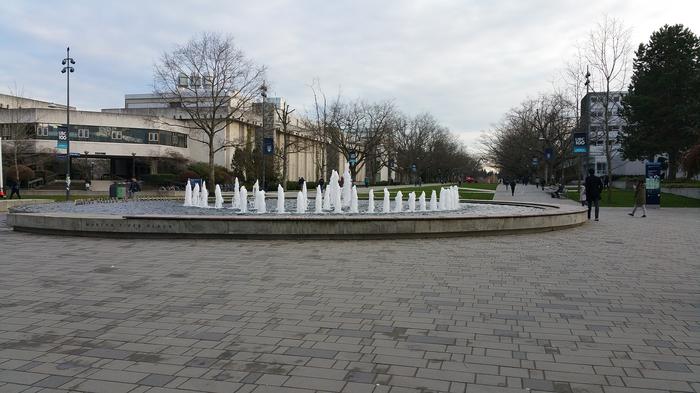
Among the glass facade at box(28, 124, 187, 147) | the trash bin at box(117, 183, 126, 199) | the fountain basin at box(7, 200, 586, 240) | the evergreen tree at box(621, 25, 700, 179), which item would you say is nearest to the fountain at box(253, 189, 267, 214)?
the fountain basin at box(7, 200, 586, 240)

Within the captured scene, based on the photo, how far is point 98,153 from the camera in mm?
63031

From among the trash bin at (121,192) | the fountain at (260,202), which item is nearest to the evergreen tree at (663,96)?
the fountain at (260,202)

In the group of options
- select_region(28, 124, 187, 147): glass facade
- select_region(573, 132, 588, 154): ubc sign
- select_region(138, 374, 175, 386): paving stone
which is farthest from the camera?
select_region(28, 124, 187, 147): glass facade

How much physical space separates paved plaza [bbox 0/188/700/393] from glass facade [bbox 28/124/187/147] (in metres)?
57.9

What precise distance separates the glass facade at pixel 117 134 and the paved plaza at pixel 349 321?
57853mm

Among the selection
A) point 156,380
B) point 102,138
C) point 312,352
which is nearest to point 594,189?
point 312,352

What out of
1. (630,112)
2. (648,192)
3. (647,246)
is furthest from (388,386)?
(630,112)

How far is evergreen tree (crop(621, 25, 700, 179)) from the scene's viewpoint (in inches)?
1797

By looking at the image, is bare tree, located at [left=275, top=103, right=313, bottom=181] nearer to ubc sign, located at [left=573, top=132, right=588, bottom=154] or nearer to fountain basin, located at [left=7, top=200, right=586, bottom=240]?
ubc sign, located at [left=573, top=132, right=588, bottom=154]

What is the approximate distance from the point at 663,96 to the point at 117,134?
2324 inches

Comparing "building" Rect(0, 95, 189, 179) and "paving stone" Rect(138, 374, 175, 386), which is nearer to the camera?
"paving stone" Rect(138, 374, 175, 386)

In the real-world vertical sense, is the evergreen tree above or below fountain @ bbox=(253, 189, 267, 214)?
above

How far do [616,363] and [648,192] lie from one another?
Result: 87.1 feet

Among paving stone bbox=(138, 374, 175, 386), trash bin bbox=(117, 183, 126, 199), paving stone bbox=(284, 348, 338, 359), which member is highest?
trash bin bbox=(117, 183, 126, 199)
